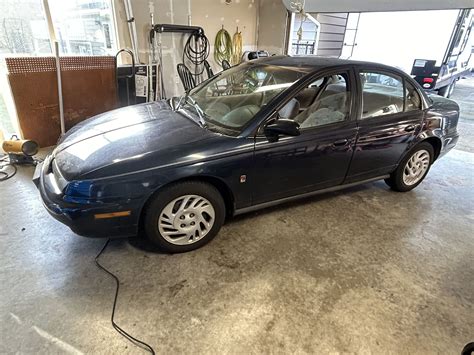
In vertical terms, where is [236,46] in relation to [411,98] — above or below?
above

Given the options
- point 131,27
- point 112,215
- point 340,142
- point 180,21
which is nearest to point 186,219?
point 112,215

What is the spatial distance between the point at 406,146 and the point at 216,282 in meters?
2.01

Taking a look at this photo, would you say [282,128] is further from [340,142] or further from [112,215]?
[112,215]

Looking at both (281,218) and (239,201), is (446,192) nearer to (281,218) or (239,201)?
(281,218)

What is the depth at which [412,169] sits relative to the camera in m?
2.83

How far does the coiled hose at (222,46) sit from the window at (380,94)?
137 inches

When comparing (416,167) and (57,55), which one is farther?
(57,55)

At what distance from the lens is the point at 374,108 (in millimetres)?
2377

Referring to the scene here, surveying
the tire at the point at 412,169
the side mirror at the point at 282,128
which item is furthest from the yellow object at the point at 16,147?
the tire at the point at 412,169

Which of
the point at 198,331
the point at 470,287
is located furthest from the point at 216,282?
the point at 470,287

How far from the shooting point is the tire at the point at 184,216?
179 centimetres

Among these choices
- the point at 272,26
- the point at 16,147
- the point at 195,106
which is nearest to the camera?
the point at 195,106

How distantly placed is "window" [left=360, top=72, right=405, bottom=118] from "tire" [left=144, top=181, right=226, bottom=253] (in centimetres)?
137

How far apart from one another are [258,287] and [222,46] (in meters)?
4.63
